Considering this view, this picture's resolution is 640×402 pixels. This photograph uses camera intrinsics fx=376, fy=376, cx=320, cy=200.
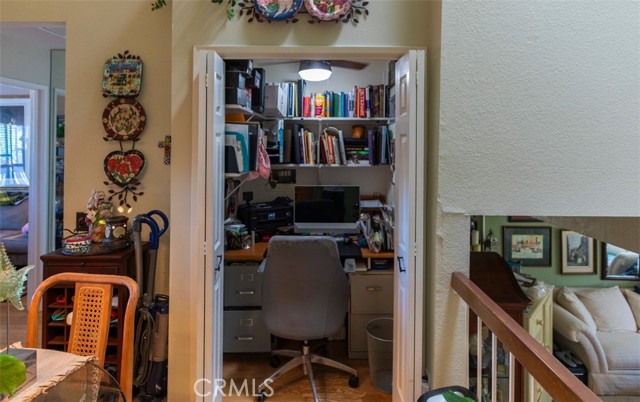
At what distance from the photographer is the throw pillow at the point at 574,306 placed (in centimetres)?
304

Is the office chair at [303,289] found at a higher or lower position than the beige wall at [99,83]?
lower

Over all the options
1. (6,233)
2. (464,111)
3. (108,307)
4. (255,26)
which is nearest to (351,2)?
(255,26)

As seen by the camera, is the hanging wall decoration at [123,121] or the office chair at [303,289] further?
the hanging wall decoration at [123,121]

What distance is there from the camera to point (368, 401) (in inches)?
92.9

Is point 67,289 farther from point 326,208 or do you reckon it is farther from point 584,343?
point 584,343

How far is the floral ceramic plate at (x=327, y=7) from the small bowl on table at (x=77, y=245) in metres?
1.86

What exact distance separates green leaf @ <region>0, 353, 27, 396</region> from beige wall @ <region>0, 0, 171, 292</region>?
1.51m

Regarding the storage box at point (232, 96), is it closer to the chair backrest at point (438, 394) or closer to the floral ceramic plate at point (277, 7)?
the floral ceramic plate at point (277, 7)

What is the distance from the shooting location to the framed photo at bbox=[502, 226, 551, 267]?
10.8 feet

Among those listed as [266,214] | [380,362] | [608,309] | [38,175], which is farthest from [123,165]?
[608,309]

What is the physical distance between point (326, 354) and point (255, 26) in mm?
2332

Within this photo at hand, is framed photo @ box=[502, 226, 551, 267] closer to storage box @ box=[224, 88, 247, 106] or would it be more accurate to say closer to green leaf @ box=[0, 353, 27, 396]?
storage box @ box=[224, 88, 247, 106]

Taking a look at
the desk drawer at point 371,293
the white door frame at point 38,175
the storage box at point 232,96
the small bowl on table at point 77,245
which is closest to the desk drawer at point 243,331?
the desk drawer at point 371,293

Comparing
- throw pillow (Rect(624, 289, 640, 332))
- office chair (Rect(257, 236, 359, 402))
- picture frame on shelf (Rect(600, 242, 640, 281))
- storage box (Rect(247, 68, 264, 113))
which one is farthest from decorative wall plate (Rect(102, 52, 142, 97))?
throw pillow (Rect(624, 289, 640, 332))
